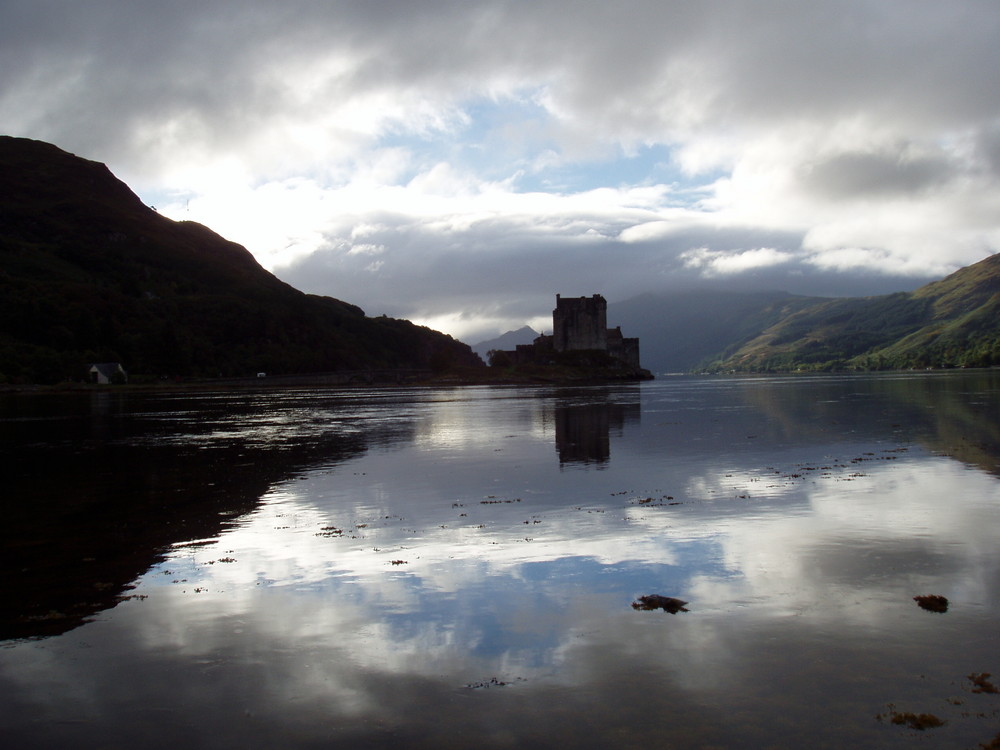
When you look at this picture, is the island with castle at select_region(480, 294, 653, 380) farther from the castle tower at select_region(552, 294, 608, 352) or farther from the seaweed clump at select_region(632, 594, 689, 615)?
the seaweed clump at select_region(632, 594, 689, 615)

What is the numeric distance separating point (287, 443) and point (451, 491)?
17.9 m

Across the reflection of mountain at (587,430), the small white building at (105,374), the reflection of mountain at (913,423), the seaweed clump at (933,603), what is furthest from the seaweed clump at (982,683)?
the small white building at (105,374)

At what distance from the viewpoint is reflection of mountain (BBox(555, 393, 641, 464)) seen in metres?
30.6

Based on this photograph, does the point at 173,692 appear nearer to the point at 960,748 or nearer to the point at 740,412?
the point at 960,748

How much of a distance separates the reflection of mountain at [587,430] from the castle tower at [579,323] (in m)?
108

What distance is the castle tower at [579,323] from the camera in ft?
563

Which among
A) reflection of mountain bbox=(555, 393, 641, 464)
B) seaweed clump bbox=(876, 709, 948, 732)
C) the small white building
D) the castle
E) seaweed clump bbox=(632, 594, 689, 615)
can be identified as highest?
the castle

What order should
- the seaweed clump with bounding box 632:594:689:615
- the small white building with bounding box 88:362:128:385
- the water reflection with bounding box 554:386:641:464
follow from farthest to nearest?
the small white building with bounding box 88:362:128:385 < the water reflection with bounding box 554:386:641:464 < the seaweed clump with bounding box 632:594:689:615

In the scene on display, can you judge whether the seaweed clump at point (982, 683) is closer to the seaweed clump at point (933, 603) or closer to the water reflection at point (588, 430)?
the seaweed clump at point (933, 603)

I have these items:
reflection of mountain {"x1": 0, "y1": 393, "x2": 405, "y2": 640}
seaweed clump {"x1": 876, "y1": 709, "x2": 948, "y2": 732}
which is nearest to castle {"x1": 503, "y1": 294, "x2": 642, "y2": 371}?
reflection of mountain {"x1": 0, "y1": 393, "x2": 405, "y2": 640}

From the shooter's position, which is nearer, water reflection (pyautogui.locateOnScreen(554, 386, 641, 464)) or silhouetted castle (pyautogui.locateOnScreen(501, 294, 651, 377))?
water reflection (pyautogui.locateOnScreen(554, 386, 641, 464))

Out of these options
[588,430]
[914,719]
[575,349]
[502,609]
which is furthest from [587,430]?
[575,349]

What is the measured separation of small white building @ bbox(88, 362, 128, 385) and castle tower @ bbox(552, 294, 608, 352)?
86.1m

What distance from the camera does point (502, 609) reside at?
10875 mm
